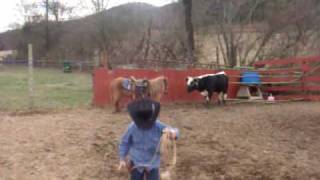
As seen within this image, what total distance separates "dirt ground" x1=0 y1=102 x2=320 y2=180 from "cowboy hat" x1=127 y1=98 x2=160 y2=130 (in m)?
2.72

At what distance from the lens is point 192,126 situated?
10.9 meters

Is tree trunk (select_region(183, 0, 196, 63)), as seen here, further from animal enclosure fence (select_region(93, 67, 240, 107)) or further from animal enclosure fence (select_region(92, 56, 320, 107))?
animal enclosure fence (select_region(93, 67, 240, 107))

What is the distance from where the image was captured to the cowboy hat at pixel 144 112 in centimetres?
515

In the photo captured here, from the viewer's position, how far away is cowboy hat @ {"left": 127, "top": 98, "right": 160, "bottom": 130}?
515cm

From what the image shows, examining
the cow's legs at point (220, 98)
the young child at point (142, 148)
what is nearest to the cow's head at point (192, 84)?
the cow's legs at point (220, 98)

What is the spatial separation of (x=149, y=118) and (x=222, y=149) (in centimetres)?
431

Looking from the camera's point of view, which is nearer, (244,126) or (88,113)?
(244,126)

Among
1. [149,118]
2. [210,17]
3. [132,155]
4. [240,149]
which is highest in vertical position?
[210,17]

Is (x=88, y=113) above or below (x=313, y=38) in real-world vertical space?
below

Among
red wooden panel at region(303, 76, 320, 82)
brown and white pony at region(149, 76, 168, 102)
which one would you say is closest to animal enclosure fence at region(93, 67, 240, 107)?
brown and white pony at region(149, 76, 168, 102)

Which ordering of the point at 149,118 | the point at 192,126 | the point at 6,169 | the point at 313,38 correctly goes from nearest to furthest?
the point at 149,118 < the point at 6,169 < the point at 192,126 < the point at 313,38

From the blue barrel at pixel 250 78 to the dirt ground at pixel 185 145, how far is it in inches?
155

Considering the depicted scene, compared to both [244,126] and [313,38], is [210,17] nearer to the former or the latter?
[313,38]

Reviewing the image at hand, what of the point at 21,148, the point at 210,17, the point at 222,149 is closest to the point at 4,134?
the point at 21,148
